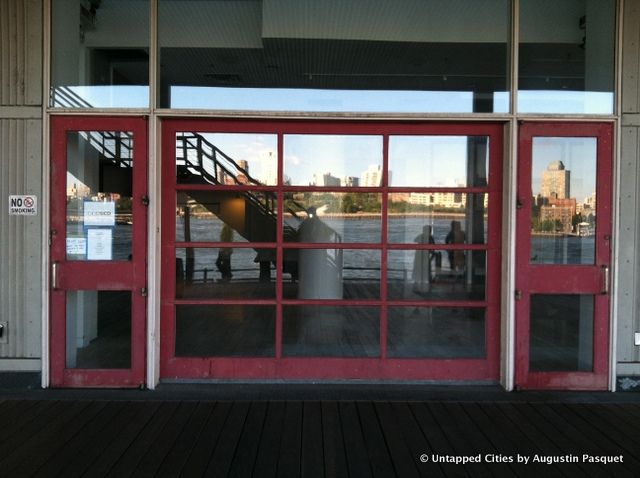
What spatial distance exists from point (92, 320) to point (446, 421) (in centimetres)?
274

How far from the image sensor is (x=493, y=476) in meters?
2.91

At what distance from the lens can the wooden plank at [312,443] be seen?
9.64ft

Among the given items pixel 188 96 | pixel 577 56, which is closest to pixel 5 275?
pixel 188 96

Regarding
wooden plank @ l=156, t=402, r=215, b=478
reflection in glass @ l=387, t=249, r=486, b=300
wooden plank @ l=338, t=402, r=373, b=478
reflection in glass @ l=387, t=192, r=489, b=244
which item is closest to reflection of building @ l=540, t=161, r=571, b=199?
reflection in glass @ l=387, t=192, r=489, b=244

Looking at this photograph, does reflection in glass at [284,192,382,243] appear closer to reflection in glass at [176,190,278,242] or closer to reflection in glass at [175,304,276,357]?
reflection in glass at [176,190,278,242]

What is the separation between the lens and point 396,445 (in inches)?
127

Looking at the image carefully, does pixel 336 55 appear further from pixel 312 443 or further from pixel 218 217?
pixel 312 443

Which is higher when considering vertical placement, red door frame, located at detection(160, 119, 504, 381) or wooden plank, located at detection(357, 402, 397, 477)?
red door frame, located at detection(160, 119, 504, 381)

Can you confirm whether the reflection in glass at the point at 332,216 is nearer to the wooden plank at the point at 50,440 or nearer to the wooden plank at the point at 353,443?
the wooden plank at the point at 353,443

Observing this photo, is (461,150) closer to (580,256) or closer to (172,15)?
(580,256)

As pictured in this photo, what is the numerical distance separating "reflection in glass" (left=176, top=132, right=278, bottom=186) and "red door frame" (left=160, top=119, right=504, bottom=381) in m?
0.05

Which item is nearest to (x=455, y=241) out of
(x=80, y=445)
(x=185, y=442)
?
(x=185, y=442)

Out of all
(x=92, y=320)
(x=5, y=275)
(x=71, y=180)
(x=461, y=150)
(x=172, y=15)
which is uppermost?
(x=172, y=15)

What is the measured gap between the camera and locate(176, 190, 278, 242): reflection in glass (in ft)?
14.3
